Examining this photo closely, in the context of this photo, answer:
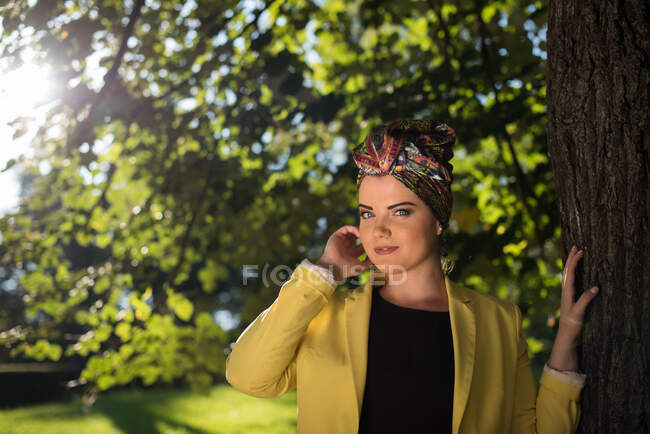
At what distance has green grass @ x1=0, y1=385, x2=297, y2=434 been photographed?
7.39 meters

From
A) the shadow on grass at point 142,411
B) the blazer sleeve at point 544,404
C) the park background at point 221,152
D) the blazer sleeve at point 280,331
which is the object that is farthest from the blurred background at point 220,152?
the shadow on grass at point 142,411

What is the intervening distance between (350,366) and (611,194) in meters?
1.05

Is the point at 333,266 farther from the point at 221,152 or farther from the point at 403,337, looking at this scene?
the point at 221,152

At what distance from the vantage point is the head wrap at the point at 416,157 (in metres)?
2.03

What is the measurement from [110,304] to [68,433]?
365 cm

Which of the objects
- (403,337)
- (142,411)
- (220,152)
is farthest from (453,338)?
(142,411)

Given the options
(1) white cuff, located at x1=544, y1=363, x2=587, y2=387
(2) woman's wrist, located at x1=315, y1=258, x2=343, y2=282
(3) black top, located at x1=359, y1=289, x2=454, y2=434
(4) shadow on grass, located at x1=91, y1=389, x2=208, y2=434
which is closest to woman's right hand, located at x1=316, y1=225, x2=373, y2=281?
(2) woman's wrist, located at x1=315, y1=258, x2=343, y2=282

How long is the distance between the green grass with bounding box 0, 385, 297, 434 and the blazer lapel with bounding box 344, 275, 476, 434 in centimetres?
541

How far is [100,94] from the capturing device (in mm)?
3471

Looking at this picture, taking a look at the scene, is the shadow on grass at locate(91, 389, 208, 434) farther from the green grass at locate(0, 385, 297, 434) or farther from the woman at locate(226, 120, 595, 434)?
the woman at locate(226, 120, 595, 434)

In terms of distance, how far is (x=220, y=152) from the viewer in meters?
4.73

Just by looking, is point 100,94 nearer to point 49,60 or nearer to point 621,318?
point 49,60

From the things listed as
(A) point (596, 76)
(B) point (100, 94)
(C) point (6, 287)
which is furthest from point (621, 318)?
(C) point (6, 287)

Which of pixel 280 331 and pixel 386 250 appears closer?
pixel 280 331
